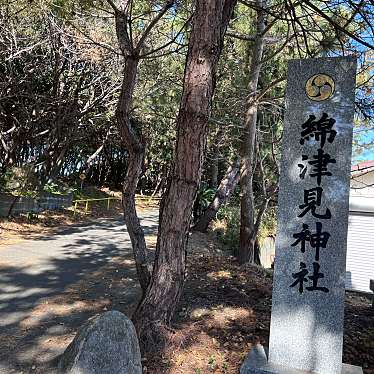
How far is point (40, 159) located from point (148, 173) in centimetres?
1075

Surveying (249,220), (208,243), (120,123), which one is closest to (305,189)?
(120,123)

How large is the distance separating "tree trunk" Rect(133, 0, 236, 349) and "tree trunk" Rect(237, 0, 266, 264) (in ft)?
11.9

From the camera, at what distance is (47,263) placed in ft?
23.1

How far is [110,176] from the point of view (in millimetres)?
25766

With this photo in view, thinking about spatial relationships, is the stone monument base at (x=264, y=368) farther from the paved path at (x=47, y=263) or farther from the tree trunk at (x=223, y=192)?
the tree trunk at (x=223, y=192)

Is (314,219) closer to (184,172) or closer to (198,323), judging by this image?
(184,172)

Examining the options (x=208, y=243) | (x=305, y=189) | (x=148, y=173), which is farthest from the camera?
(x=148, y=173)

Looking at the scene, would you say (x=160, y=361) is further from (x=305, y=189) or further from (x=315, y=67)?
(x=315, y=67)

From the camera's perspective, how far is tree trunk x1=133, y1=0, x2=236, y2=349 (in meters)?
3.51

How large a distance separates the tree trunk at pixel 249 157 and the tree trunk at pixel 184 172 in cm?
364

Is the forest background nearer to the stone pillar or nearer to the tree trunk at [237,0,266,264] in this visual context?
the tree trunk at [237,0,266,264]

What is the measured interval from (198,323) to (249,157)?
13.3ft

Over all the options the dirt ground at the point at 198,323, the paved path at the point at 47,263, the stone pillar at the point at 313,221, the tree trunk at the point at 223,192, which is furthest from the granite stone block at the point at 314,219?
the tree trunk at the point at 223,192

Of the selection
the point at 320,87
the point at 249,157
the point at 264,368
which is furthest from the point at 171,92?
the point at 264,368
